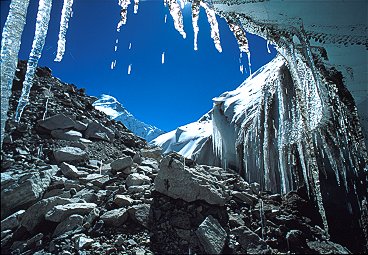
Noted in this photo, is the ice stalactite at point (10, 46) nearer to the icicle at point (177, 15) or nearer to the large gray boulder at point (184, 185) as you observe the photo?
the icicle at point (177, 15)

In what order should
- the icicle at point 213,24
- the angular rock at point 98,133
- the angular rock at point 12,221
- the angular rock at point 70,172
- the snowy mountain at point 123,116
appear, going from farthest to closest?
the snowy mountain at point 123,116 < the angular rock at point 98,133 < the angular rock at point 70,172 < the icicle at point 213,24 < the angular rock at point 12,221

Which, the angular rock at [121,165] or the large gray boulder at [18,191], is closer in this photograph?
the large gray boulder at [18,191]

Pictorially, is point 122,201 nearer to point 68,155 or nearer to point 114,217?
point 114,217

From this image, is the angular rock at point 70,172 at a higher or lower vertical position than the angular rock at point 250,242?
higher

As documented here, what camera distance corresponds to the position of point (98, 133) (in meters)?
7.07

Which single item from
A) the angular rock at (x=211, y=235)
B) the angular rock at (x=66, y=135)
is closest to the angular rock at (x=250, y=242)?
the angular rock at (x=211, y=235)

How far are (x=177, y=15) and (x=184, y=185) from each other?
8.37 feet

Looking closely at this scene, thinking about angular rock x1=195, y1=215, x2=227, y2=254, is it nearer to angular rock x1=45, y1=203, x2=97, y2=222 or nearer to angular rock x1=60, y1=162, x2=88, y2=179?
angular rock x1=45, y1=203, x2=97, y2=222

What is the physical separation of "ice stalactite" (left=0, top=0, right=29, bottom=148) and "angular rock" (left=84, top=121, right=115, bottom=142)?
15.3 feet

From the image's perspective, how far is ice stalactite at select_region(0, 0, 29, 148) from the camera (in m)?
2.19

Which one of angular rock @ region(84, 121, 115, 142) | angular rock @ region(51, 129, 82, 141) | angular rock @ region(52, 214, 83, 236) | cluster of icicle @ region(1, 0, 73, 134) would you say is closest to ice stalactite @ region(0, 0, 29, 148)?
cluster of icicle @ region(1, 0, 73, 134)

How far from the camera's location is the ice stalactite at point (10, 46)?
219cm

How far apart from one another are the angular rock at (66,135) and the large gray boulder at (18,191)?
3081 mm

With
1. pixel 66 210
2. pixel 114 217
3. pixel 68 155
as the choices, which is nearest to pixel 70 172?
pixel 68 155
